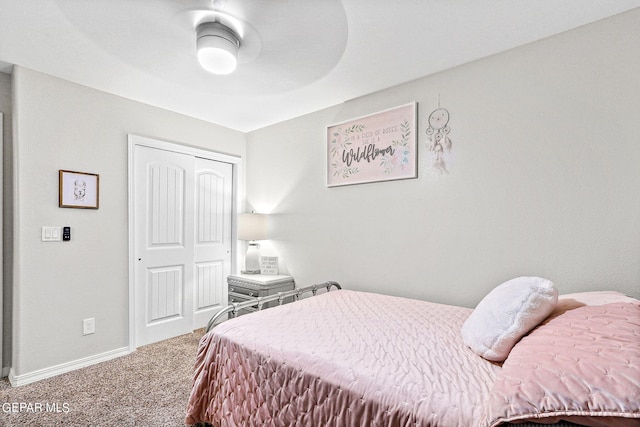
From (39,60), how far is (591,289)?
13.5ft

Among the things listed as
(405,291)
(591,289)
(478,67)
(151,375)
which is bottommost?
(151,375)

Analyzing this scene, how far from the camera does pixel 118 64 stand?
236 centimetres

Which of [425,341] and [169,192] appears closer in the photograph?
[425,341]

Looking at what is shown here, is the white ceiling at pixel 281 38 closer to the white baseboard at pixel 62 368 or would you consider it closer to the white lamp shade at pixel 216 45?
Answer: the white lamp shade at pixel 216 45

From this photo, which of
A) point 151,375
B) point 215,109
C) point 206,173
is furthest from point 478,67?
point 151,375

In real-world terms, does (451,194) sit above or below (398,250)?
above

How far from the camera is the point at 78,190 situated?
8.78 ft

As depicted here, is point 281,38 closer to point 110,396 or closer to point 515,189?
point 515,189

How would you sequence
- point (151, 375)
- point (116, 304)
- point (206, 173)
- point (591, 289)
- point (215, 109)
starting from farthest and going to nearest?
1. point (206, 173)
2. point (215, 109)
3. point (116, 304)
4. point (151, 375)
5. point (591, 289)

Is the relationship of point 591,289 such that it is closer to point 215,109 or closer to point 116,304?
point 215,109

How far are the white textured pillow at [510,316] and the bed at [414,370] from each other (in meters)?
0.02

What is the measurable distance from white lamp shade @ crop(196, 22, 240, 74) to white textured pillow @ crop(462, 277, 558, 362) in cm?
206

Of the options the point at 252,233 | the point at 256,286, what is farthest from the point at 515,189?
the point at 252,233

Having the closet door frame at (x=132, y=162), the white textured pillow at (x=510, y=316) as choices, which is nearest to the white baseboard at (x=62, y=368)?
the closet door frame at (x=132, y=162)
